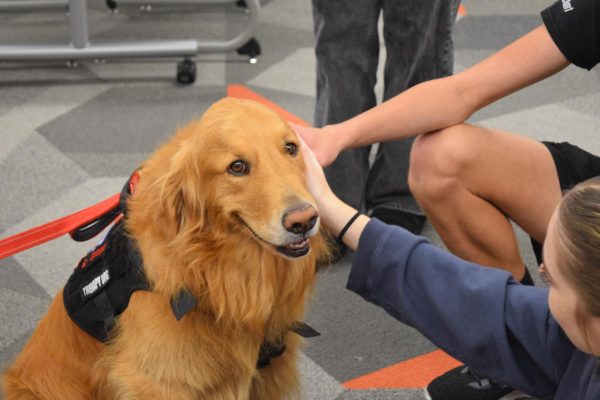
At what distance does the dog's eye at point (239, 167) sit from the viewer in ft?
5.33

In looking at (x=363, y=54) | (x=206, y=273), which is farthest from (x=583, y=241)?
(x=363, y=54)

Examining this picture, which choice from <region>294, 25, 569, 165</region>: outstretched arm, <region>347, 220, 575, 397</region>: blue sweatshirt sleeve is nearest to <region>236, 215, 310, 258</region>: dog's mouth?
<region>347, 220, 575, 397</region>: blue sweatshirt sleeve

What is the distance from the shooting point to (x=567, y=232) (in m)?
1.30

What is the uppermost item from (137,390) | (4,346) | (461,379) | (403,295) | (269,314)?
(403,295)

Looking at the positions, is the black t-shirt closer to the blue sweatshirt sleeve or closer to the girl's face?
the blue sweatshirt sleeve

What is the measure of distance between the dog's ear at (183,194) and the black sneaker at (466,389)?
2.55 ft

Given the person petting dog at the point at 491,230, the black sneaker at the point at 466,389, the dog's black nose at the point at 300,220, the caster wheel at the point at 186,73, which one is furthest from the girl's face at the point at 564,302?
the caster wheel at the point at 186,73

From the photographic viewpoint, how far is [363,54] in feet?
9.13

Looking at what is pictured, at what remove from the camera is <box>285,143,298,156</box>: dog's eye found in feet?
5.46

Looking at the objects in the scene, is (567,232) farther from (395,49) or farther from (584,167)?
(395,49)

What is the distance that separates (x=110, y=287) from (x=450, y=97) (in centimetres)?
91

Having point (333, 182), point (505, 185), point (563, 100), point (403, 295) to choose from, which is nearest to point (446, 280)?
point (403, 295)

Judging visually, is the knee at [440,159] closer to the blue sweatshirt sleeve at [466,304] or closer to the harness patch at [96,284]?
the blue sweatshirt sleeve at [466,304]

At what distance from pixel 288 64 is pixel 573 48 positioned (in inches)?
91.1
